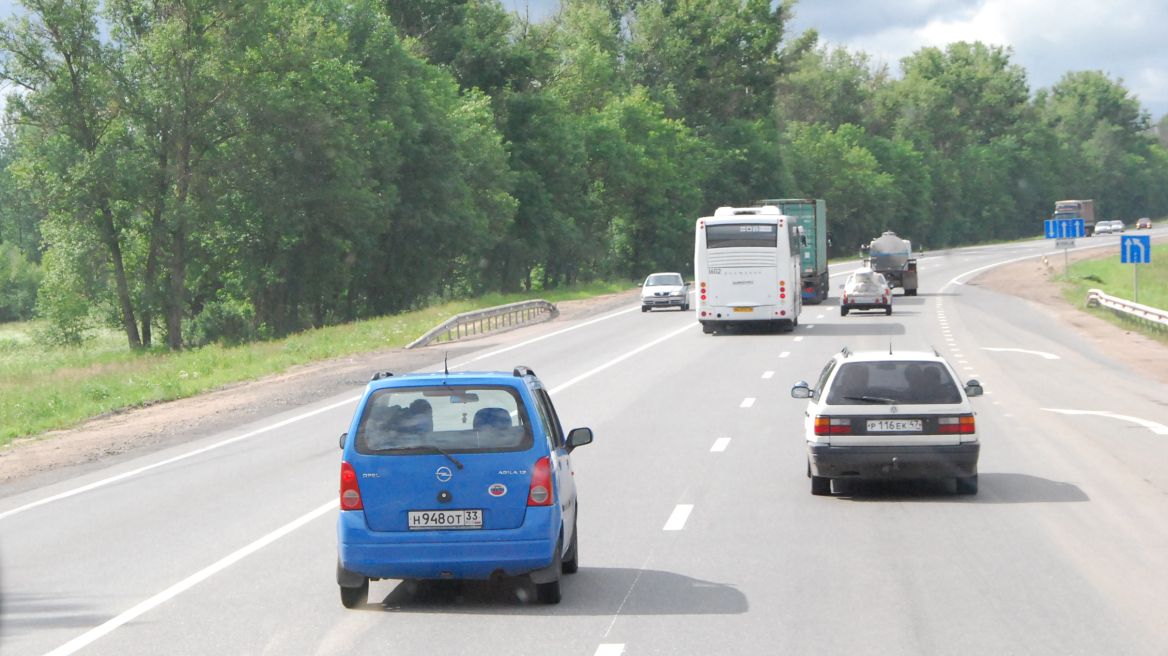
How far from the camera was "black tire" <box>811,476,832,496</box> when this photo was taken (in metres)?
11.8

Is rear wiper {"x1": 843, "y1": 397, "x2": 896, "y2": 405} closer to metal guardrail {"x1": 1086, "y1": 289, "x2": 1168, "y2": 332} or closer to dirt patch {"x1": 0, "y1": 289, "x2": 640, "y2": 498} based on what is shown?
dirt patch {"x1": 0, "y1": 289, "x2": 640, "y2": 498}

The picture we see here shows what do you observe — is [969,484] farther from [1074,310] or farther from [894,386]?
[1074,310]

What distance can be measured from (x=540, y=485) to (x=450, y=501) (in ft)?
1.78

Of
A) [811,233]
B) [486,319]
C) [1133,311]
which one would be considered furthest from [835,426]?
[811,233]

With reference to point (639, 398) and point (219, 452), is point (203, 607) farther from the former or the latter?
point (639, 398)

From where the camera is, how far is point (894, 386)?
468 inches

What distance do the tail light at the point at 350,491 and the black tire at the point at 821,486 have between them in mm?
5519

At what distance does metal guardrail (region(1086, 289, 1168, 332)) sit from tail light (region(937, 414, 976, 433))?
24.1 meters

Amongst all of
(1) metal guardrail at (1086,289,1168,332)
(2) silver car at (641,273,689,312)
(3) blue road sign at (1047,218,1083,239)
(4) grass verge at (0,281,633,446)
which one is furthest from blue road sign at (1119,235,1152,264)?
(4) grass verge at (0,281,633,446)

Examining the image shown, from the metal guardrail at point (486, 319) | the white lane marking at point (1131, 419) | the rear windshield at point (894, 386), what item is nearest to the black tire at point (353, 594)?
the rear windshield at point (894, 386)

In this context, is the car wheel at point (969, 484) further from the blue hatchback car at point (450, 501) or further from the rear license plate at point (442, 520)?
the rear license plate at point (442, 520)

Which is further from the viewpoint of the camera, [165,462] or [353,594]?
[165,462]

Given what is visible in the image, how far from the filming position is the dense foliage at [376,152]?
165 feet

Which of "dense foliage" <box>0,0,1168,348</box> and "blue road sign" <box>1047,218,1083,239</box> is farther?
"blue road sign" <box>1047,218,1083,239</box>
